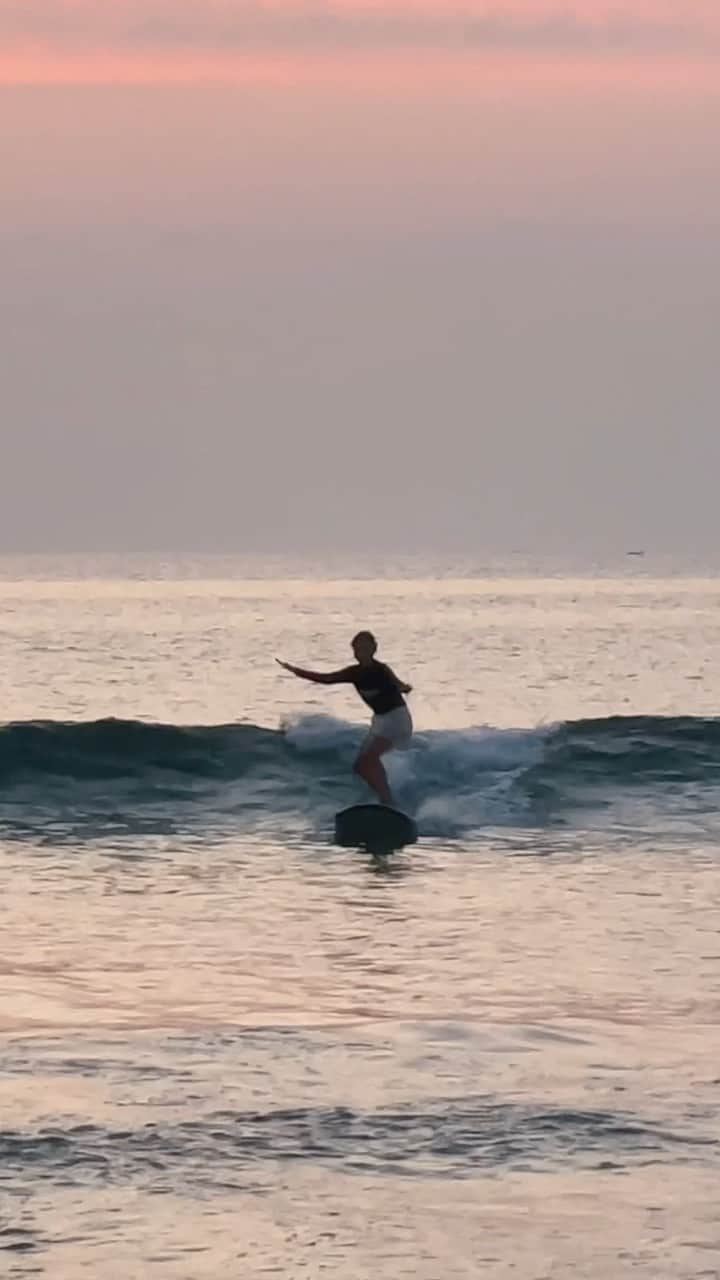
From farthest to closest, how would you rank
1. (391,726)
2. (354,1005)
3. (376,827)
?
(391,726), (376,827), (354,1005)

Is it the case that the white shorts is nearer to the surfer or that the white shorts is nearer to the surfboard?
the surfer

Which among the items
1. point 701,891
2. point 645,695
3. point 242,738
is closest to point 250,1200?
point 701,891

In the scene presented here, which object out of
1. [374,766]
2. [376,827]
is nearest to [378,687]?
[374,766]

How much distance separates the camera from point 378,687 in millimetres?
22875

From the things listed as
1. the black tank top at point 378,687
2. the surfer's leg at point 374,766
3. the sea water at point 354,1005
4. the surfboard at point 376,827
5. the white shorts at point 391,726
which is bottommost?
the sea water at point 354,1005

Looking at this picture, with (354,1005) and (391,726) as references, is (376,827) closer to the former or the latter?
(391,726)

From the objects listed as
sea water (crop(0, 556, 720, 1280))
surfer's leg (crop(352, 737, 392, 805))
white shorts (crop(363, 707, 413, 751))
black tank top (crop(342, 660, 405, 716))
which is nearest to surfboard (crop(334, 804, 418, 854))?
sea water (crop(0, 556, 720, 1280))

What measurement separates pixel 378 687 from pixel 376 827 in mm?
1367

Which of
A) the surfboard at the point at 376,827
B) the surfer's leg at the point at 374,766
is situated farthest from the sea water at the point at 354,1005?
the surfer's leg at the point at 374,766

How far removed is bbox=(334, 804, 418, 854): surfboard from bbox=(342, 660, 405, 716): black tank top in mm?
979

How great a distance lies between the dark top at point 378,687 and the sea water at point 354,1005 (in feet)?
4.49

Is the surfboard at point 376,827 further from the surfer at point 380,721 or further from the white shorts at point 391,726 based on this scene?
the white shorts at point 391,726

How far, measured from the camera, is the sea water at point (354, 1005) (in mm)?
9078

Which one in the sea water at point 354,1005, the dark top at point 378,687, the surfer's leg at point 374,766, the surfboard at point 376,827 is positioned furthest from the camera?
the surfer's leg at point 374,766
